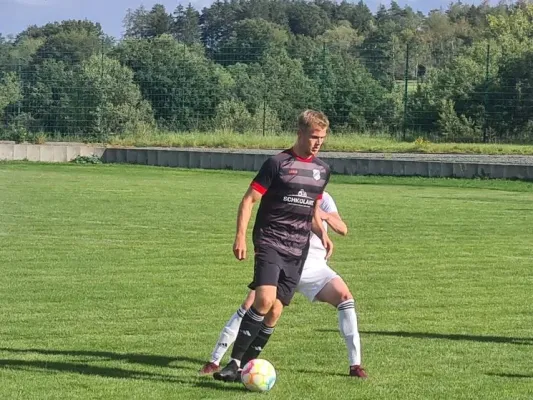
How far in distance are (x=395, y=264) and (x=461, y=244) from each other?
2.81m

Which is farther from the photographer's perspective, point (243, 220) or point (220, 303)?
point (220, 303)

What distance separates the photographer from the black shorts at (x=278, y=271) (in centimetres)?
782

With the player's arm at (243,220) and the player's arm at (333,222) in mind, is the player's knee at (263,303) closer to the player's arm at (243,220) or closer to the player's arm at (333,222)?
the player's arm at (243,220)

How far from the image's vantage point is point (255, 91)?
41156mm

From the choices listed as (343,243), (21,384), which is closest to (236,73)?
(343,243)

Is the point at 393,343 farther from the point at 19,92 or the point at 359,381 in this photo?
the point at 19,92

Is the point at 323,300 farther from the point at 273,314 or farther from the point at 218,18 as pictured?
the point at 218,18

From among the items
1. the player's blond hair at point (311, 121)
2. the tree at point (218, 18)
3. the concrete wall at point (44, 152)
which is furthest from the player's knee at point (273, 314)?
the tree at point (218, 18)

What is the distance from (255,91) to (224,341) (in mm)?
33225

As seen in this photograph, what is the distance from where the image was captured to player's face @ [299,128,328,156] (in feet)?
25.4

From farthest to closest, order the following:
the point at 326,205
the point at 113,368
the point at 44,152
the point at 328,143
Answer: the point at 328,143 < the point at 44,152 < the point at 326,205 < the point at 113,368

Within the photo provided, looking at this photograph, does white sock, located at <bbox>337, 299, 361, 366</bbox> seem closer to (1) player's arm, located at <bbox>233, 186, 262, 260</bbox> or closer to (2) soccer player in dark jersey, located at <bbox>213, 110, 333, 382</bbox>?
(2) soccer player in dark jersey, located at <bbox>213, 110, 333, 382</bbox>

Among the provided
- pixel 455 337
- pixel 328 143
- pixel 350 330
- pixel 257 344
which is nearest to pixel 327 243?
pixel 350 330

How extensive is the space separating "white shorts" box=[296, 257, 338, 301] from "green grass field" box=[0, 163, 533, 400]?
2.14 feet
